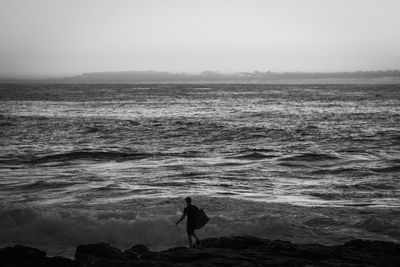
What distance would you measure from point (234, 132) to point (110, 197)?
2349 cm

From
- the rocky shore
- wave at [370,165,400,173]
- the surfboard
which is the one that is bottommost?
wave at [370,165,400,173]

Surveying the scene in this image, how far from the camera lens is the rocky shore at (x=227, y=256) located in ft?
32.4

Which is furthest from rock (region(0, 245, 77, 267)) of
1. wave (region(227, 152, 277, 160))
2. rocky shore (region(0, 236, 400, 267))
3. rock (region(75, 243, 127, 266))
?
wave (region(227, 152, 277, 160))

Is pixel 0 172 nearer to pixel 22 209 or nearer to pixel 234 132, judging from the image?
pixel 22 209

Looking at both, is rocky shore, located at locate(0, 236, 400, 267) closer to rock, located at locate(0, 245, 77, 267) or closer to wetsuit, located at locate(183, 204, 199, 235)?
rock, located at locate(0, 245, 77, 267)

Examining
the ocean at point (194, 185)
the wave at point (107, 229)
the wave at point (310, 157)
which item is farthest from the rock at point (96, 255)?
the wave at point (310, 157)

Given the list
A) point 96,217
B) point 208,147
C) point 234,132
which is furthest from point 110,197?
point 234,132

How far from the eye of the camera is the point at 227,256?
10.2m

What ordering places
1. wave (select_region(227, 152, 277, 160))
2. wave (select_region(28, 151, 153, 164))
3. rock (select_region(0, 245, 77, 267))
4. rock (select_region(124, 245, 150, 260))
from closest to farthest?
rock (select_region(0, 245, 77, 267)) → rock (select_region(124, 245, 150, 260)) → wave (select_region(28, 151, 153, 164)) → wave (select_region(227, 152, 277, 160))

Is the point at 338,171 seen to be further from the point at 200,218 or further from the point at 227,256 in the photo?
the point at 227,256

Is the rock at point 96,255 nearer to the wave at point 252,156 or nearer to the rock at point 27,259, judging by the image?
the rock at point 27,259

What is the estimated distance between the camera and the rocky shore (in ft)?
32.4

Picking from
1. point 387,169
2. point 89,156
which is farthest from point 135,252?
point 89,156

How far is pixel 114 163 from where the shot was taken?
27.3 m
